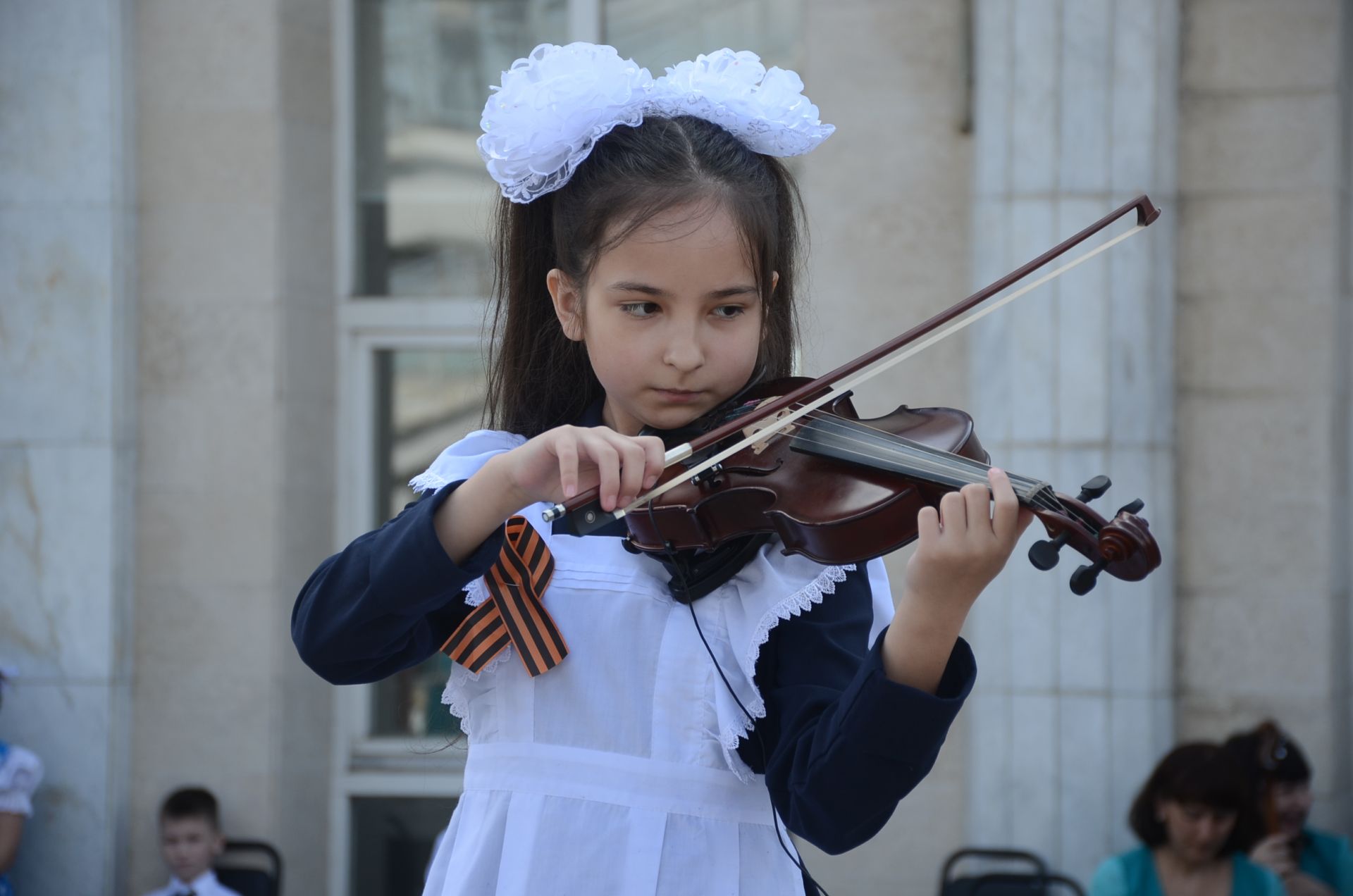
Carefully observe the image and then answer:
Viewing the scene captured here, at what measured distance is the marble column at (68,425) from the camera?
13.6 feet

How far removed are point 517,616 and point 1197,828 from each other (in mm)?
2670

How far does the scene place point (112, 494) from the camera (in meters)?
4.17

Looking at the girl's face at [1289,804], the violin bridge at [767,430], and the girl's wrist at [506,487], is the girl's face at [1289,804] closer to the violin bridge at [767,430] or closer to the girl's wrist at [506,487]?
the violin bridge at [767,430]

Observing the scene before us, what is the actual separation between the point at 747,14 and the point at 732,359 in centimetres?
325

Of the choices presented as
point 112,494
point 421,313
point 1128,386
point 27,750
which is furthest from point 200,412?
point 1128,386

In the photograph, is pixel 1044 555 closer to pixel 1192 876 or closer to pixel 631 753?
pixel 631 753

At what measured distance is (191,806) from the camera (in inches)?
160

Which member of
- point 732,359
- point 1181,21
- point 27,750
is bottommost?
point 27,750

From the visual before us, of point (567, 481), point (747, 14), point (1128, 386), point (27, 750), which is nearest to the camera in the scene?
point (567, 481)

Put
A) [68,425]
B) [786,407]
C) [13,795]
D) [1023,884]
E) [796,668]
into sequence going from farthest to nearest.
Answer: [68,425], [13,795], [1023,884], [786,407], [796,668]

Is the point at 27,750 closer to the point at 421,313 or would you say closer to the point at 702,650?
the point at 421,313

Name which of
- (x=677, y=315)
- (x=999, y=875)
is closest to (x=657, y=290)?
(x=677, y=315)

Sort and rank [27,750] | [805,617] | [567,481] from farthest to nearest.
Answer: [27,750] < [805,617] < [567,481]

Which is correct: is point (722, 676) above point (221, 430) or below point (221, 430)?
below
